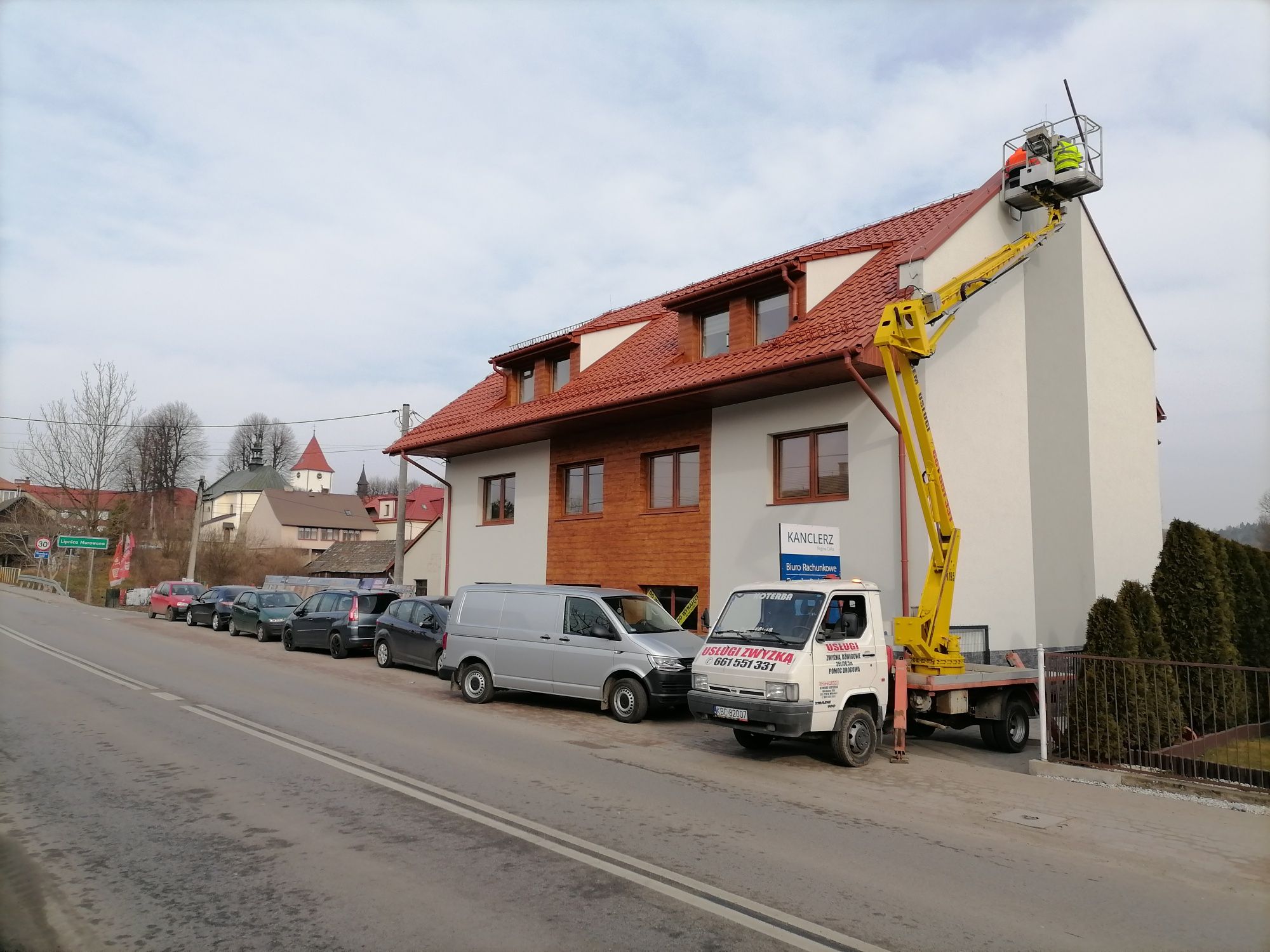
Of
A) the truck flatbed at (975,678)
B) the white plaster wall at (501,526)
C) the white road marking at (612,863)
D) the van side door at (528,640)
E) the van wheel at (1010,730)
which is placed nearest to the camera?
the white road marking at (612,863)

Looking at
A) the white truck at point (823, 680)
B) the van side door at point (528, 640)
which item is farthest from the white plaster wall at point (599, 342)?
the white truck at point (823, 680)

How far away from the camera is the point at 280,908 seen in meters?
4.92

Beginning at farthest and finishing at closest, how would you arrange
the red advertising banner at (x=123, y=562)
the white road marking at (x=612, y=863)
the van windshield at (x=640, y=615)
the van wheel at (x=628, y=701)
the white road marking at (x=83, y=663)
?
the red advertising banner at (x=123, y=562) → the white road marking at (x=83, y=663) → the van windshield at (x=640, y=615) → the van wheel at (x=628, y=701) → the white road marking at (x=612, y=863)

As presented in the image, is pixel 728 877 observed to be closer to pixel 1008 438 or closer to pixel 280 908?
pixel 280 908

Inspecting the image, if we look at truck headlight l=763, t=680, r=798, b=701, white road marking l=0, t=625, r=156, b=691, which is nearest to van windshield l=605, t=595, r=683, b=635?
truck headlight l=763, t=680, r=798, b=701

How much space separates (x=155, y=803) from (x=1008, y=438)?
14081mm

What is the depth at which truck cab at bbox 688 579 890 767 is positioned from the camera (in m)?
9.20

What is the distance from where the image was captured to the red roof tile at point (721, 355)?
47.7 ft

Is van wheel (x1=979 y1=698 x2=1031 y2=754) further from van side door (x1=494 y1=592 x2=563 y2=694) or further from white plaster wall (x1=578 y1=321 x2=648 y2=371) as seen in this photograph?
Answer: white plaster wall (x1=578 y1=321 x2=648 y2=371)

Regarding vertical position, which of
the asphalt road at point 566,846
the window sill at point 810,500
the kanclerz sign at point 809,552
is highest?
the window sill at point 810,500

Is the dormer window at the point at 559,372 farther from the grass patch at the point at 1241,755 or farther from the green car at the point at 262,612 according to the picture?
the grass patch at the point at 1241,755

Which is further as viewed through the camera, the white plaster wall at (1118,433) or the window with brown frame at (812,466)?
the white plaster wall at (1118,433)

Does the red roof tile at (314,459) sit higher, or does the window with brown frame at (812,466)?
the red roof tile at (314,459)

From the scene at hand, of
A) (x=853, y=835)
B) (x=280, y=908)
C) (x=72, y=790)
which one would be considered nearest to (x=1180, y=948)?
(x=853, y=835)
